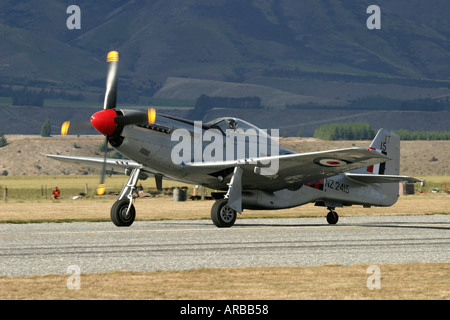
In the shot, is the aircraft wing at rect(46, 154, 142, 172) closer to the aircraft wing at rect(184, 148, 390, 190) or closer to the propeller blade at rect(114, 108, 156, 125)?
the propeller blade at rect(114, 108, 156, 125)

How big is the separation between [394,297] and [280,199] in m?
14.8

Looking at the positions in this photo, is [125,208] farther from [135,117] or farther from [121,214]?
[135,117]

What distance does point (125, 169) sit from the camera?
27.7 m

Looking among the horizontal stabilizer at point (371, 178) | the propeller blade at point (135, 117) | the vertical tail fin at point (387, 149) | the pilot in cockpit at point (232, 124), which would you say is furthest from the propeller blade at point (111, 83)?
the vertical tail fin at point (387, 149)

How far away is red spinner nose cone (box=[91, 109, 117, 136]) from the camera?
2294 cm

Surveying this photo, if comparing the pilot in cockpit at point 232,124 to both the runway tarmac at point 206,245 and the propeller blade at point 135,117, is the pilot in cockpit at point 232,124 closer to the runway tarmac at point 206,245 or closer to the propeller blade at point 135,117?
the propeller blade at point 135,117

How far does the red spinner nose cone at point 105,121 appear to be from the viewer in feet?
75.3

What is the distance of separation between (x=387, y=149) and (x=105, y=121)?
430 inches

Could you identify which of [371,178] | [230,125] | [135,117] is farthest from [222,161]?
[371,178]

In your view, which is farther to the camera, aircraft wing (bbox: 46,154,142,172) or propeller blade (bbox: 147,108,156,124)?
aircraft wing (bbox: 46,154,142,172)

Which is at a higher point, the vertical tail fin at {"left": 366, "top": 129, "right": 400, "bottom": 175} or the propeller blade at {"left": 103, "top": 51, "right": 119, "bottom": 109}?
the propeller blade at {"left": 103, "top": 51, "right": 119, "bottom": 109}

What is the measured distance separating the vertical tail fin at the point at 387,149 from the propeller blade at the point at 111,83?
31.4 ft

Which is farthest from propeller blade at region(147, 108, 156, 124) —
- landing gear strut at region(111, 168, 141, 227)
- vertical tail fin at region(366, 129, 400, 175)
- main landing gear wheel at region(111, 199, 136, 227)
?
vertical tail fin at region(366, 129, 400, 175)
